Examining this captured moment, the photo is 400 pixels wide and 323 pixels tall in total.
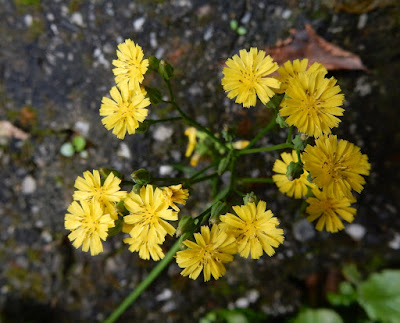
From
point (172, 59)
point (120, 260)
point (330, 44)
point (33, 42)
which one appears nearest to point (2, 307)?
point (120, 260)

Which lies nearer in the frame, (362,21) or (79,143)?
(362,21)

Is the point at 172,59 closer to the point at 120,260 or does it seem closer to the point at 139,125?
the point at 139,125

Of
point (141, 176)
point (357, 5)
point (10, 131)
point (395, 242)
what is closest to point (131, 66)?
point (141, 176)

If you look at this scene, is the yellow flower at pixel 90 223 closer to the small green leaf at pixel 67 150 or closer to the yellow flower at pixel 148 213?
the yellow flower at pixel 148 213

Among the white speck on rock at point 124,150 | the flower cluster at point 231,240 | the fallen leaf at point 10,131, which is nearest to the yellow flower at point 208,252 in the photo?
the flower cluster at point 231,240

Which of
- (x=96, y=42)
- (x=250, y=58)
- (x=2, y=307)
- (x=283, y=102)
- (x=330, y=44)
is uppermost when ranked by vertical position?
(x=96, y=42)

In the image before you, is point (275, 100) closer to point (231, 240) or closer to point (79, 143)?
point (231, 240)

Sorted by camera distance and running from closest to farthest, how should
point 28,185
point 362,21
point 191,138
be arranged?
point 191,138 → point 362,21 → point 28,185
